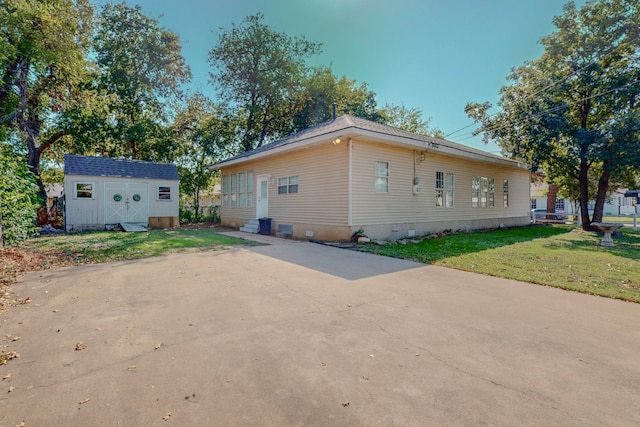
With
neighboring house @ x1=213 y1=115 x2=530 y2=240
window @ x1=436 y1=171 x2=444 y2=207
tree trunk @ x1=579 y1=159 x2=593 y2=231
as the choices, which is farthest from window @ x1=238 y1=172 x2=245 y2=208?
tree trunk @ x1=579 y1=159 x2=593 y2=231

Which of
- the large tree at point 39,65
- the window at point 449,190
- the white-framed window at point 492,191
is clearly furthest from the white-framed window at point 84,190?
the white-framed window at point 492,191

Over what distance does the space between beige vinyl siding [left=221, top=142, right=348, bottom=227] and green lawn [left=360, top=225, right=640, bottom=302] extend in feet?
6.66

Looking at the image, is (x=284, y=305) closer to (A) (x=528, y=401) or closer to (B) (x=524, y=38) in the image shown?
(A) (x=528, y=401)

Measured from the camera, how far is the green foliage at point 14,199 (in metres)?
7.20

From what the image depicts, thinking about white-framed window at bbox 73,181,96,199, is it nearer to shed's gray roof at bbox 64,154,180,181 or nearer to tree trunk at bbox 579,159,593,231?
shed's gray roof at bbox 64,154,180,181

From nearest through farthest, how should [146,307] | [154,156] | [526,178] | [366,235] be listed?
[146,307]
[366,235]
[526,178]
[154,156]

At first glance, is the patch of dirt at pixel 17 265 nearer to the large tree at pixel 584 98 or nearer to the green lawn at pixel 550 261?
the green lawn at pixel 550 261

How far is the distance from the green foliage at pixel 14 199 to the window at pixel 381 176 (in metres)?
9.88

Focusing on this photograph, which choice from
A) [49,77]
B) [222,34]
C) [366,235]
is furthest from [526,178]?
[49,77]

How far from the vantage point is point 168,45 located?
865 inches

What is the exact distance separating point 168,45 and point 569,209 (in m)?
44.9

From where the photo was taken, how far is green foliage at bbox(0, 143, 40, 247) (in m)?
7.20

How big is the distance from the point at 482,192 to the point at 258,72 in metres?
17.3

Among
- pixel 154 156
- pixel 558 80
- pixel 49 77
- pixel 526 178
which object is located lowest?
pixel 526 178
